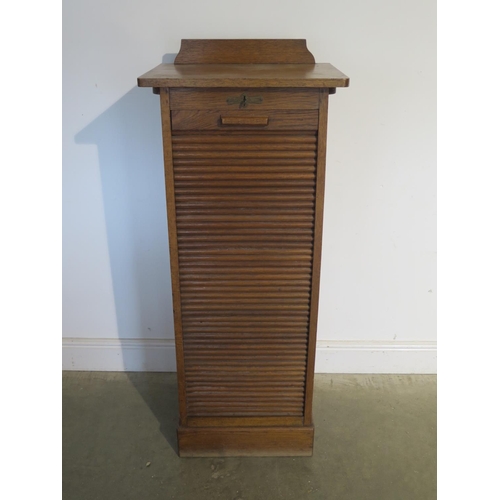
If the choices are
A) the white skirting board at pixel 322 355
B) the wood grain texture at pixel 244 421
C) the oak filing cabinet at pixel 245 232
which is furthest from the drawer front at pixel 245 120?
the white skirting board at pixel 322 355

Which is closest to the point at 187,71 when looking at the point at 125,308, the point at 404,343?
the point at 125,308

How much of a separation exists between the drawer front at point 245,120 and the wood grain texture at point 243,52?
47 cm

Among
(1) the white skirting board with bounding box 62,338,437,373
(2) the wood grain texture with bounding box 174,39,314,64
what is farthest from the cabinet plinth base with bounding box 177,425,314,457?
(2) the wood grain texture with bounding box 174,39,314,64

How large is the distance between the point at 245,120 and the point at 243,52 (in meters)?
0.52

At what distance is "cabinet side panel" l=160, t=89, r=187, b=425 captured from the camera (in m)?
1.56

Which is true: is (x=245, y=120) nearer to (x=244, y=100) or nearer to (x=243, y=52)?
(x=244, y=100)

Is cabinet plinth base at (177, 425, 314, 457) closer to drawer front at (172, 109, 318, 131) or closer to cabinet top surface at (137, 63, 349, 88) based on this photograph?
drawer front at (172, 109, 318, 131)

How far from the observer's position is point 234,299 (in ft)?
5.82

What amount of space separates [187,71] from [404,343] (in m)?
1.51

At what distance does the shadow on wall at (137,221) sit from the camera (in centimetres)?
211

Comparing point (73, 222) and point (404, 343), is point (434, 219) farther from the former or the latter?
point (73, 222)

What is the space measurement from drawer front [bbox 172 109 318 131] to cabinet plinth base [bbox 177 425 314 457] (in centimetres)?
108

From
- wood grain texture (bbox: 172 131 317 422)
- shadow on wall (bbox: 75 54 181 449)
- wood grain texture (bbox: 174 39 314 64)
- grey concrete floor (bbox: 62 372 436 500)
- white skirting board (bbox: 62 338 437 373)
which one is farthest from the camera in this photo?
white skirting board (bbox: 62 338 437 373)

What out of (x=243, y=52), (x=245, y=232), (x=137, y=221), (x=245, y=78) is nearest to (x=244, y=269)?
(x=245, y=232)
